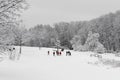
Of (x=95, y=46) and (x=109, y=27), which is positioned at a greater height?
(x=109, y=27)

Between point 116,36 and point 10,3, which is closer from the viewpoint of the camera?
point 10,3

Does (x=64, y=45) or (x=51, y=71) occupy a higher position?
(x=64, y=45)

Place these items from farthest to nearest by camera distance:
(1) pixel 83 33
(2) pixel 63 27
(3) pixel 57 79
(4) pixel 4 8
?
1. (2) pixel 63 27
2. (1) pixel 83 33
3. (3) pixel 57 79
4. (4) pixel 4 8

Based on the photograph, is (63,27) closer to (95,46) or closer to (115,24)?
(115,24)

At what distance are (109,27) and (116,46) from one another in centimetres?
1035

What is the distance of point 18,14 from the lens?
10641mm

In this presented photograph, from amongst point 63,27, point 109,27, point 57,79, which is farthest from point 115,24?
point 57,79

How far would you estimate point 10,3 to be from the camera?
33.8 ft

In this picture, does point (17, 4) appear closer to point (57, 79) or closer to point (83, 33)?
point (57, 79)

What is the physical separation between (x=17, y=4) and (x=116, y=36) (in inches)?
2974

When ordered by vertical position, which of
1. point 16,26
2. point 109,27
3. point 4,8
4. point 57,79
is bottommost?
point 57,79

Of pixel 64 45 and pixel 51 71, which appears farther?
pixel 64 45

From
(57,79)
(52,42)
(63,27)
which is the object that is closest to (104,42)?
(52,42)

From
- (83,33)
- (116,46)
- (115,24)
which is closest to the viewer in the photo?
(116,46)
